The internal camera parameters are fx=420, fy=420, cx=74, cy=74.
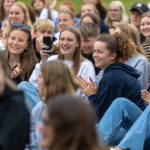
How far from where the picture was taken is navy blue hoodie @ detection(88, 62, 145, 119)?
466 centimetres

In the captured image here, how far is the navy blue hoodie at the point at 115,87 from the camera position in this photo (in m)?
4.66

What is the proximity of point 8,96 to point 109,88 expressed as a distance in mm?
1980

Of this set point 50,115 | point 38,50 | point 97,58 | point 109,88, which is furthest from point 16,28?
point 50,115

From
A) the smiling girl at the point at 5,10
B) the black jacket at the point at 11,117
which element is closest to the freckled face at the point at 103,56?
the black jacket at the point at 11,117

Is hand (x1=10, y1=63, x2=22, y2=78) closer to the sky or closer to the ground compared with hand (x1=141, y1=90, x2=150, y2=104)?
closer to the sky

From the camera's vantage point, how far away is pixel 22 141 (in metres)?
3.04

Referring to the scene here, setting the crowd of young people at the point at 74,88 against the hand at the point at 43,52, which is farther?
the hand at the point at 43,52

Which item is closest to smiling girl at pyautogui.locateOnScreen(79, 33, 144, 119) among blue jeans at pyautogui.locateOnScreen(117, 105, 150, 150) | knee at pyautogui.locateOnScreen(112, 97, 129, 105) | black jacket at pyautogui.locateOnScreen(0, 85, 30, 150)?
knee at pyautogui.locateOnScreen(112, 97, 129, 105)

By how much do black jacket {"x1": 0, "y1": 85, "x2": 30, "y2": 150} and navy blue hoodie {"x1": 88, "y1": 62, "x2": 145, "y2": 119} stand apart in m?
1.87

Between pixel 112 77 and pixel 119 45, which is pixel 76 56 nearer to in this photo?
pixel 119 45

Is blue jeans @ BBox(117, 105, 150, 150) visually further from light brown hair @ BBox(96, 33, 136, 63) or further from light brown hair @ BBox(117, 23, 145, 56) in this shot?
light brown hair @ BBox(117, 23, 145, 56)

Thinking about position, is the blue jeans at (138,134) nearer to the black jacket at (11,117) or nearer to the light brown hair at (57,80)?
the light brown hair at (57,80)

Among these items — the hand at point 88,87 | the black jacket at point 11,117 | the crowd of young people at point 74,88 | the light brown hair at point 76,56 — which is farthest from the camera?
the light brown hair at point 76,56

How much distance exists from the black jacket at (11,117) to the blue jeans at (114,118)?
5.08 feet
